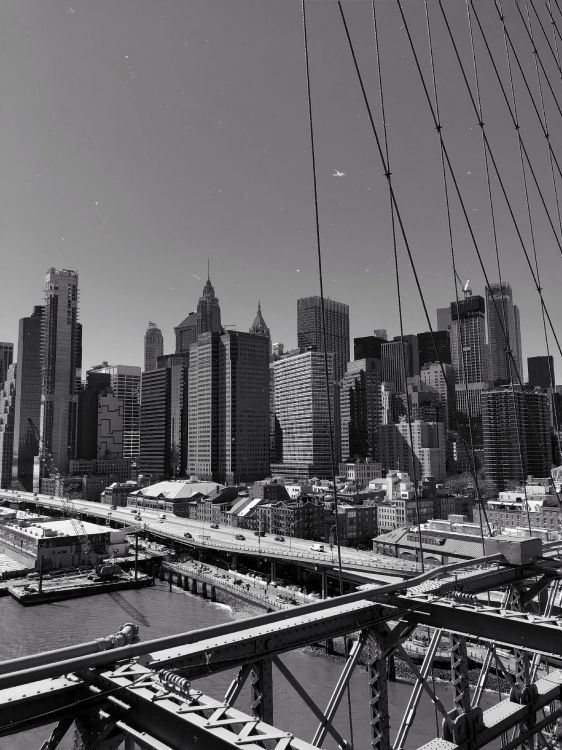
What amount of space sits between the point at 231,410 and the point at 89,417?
58.4m

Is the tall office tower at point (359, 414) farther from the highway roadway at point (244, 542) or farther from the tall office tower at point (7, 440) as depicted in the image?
the tall office tower at point (7, 440)

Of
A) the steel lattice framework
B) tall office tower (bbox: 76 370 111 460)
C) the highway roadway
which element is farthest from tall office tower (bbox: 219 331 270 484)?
the steel lattice framework

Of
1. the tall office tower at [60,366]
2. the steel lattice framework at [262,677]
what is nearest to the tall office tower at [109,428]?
the tall office tower at [60,366]

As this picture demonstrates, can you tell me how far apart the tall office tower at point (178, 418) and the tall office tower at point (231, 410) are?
2550cm

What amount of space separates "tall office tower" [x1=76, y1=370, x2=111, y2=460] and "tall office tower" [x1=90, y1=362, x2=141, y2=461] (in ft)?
40.8

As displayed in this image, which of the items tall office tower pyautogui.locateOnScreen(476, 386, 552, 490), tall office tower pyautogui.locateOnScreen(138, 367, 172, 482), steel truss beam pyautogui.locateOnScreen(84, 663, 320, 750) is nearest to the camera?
steel truss beam pyautogui.locateOnScreen(84, 663, 320, 750)

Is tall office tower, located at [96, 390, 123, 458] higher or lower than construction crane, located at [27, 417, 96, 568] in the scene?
higher

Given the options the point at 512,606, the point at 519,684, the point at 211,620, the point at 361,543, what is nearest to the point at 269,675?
the point at 519,684

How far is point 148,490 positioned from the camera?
342 ft

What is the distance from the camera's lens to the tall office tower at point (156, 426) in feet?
497

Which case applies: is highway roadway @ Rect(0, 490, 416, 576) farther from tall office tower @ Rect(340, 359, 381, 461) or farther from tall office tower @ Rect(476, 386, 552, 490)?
tall office tower @ Rect(340, 359, 381, 461)

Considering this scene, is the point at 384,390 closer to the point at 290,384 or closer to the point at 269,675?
the point at 290,384

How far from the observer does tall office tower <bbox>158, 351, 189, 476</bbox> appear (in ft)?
520

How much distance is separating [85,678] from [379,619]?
2567 mm
